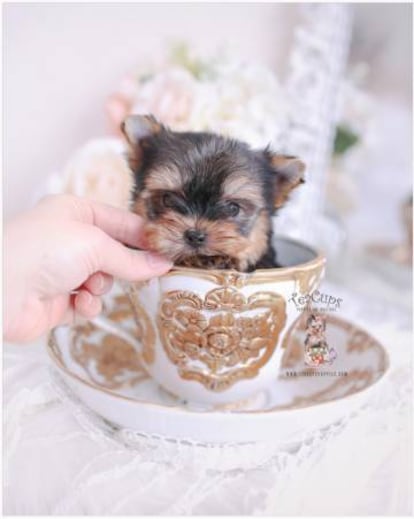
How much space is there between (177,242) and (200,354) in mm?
240

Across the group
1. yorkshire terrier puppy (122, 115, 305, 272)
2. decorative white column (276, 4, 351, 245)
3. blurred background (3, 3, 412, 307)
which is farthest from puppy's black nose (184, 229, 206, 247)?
decorative white column (276, 4, 351, 245)

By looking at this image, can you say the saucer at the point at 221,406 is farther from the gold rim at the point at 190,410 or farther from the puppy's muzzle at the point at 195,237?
the puppy's muzzle at the point at 195,237

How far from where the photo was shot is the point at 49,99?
1.96m

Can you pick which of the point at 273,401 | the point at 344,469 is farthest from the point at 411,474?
the point at 273,401

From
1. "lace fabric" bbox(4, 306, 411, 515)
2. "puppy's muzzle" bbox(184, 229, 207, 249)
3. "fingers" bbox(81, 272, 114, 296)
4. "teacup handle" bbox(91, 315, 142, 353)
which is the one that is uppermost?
"puppy's muzzle" bbox(184, 229, 207, 249)

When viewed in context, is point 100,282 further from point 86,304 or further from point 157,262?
point 157,262

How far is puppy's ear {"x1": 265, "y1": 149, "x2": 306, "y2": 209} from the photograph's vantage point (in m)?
1.14

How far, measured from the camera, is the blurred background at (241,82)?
1.75 meters

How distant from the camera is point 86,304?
113cm

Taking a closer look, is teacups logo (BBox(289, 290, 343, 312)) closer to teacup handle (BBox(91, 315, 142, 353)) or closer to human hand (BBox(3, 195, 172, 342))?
human hand (BBox(3, 195, 172, 342))

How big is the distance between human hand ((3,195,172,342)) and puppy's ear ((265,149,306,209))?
319mm

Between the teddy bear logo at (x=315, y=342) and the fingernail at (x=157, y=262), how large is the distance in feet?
1.11

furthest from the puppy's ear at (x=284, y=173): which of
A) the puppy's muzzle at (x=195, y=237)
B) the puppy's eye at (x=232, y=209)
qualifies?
the puppy's muzzle at (x=195, y=237)

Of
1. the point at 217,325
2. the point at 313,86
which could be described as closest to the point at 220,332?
the point at 217,325
